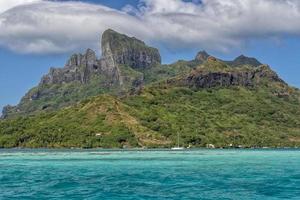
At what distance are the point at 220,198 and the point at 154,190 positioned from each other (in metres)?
10.1

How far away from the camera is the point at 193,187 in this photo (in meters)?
68.2

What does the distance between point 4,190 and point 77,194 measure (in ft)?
36.4

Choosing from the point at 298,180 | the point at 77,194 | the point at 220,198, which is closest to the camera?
the point at 220,198

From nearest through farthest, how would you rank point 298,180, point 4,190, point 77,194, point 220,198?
1. point 220,198
2. point 77,194
3. point 4,190
4. point 298,180

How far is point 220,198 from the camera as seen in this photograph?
57562mm

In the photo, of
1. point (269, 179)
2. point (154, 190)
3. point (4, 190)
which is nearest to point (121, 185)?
point (154, 190)

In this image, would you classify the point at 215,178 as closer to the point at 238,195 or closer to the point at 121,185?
the point at 121,185

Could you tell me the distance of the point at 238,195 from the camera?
196 feet

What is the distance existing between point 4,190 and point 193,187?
23094mm

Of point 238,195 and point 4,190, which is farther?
point 4,190

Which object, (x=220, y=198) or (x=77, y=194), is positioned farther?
(x=77, y=194)

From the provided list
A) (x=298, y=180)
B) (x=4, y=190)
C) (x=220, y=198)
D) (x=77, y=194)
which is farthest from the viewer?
(x=298, y=180)

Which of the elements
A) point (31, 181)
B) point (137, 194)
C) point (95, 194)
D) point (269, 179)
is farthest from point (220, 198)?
point (31, 181)

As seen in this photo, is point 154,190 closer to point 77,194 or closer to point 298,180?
point 77,194
